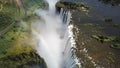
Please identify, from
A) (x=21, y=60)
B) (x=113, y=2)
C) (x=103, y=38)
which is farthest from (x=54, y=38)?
(x=113, y=2)

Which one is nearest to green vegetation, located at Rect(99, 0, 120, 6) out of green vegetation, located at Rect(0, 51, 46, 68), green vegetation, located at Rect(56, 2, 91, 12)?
green vegetation, located at Rect(56, 2, 91, 12)

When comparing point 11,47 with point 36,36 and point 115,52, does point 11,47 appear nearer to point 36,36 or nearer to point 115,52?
point 36,36

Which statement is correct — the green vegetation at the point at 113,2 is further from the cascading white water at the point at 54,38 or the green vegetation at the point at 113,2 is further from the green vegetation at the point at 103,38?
the green vegetation at the point at 103,38

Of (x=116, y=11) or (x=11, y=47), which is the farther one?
(x=116, y=11)

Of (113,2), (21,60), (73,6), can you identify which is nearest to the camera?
(21,60)

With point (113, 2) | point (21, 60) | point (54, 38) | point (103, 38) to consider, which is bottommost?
point (54, 38)

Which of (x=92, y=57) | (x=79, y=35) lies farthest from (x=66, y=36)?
(x=92, y=57)

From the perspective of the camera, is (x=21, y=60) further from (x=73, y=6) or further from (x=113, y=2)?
(x=113, y=2)

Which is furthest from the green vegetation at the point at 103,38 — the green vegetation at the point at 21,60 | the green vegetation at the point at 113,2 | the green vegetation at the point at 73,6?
the green vegetation at the point at 113,2
